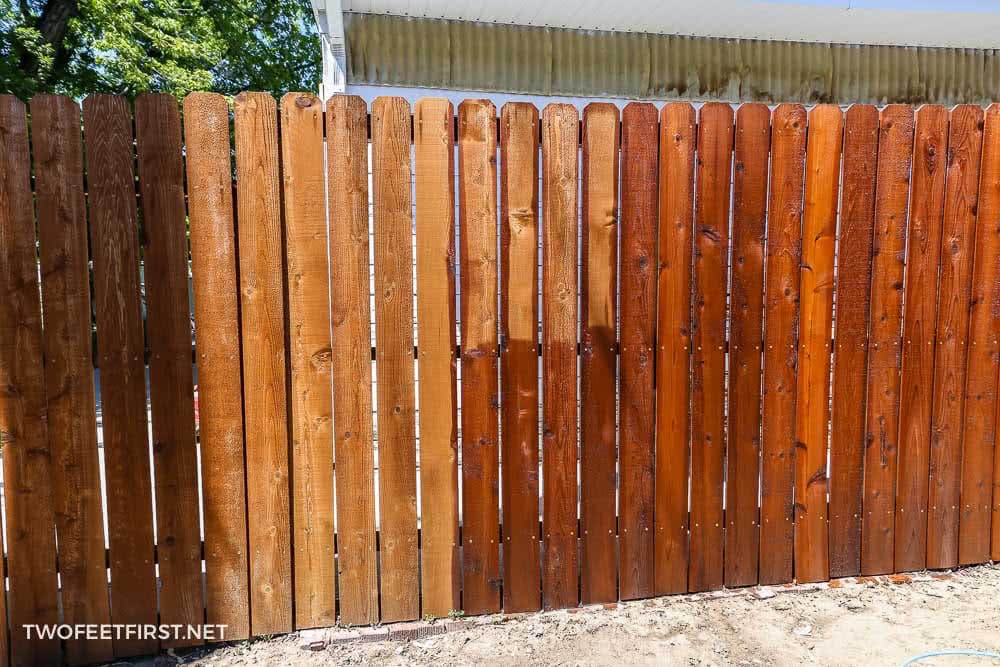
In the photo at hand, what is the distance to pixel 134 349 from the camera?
7.79 ft

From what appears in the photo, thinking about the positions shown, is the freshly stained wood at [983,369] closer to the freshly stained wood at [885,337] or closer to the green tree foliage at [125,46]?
the freshly stained wood at [885,337]

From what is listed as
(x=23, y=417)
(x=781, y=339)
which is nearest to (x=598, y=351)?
(x=781, y=339)

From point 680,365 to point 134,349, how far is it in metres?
2.23

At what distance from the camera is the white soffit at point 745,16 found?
4.70 metres

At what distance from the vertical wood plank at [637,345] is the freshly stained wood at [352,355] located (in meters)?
1.09

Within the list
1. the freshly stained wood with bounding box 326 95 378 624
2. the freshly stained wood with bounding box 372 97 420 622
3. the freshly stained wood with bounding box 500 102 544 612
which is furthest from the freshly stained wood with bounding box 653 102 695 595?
the freshly stained wood with bounding box 326 95 378 624

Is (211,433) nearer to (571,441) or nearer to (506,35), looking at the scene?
(571,441)

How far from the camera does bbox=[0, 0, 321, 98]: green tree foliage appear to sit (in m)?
12.4

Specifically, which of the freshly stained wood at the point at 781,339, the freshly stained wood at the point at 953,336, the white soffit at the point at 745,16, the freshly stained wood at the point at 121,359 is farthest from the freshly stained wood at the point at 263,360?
the freshly stained wood at the point at 953,336

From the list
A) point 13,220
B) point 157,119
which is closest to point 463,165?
point 157,119

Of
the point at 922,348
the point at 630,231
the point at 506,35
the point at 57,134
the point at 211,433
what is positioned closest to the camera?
the point at 57,134

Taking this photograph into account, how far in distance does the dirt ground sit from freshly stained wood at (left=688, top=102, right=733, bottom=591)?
27 centimetres

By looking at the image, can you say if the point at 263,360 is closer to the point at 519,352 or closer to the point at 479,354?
the point at 479,354

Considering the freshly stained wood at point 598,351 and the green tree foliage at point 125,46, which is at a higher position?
the green tree foliage at point 125,46
